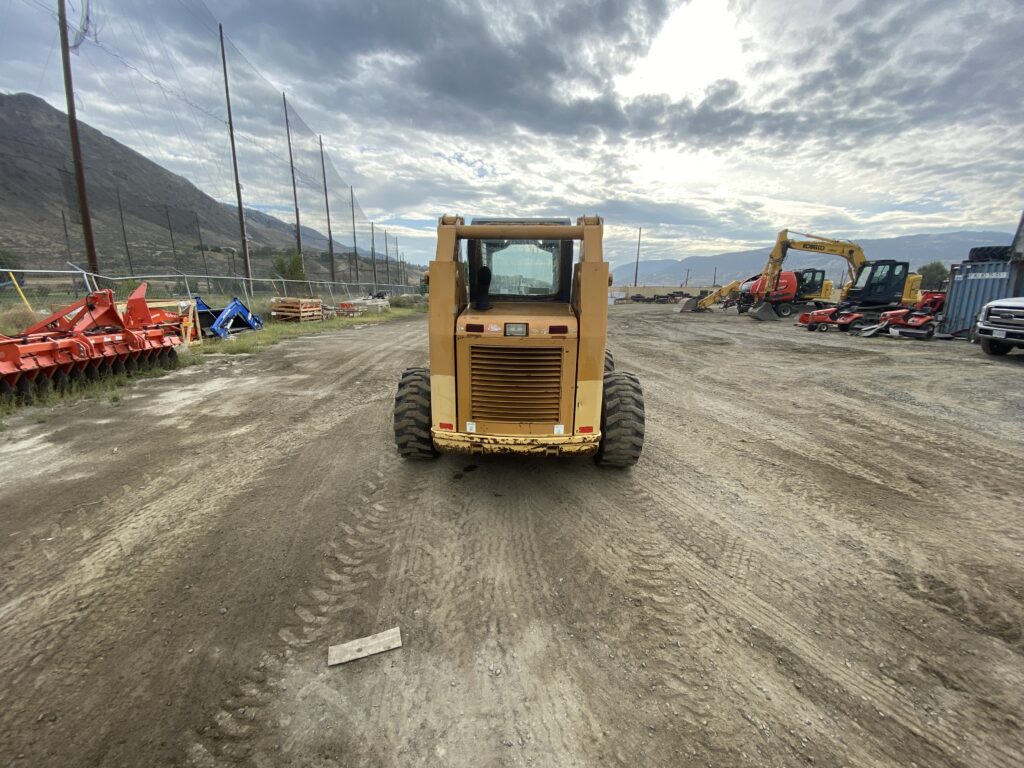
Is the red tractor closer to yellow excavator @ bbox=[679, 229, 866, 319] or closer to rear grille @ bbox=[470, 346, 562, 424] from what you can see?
yellow excavator @ bbox=[679, 229, 866, 319]

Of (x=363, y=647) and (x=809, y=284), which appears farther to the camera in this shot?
(x=809, y=284)

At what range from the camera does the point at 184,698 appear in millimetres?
2109

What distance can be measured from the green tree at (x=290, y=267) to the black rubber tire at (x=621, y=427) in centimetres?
3217

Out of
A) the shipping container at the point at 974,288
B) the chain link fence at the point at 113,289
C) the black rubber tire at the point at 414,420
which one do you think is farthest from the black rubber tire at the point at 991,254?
the chain link fence at the point at 113,289

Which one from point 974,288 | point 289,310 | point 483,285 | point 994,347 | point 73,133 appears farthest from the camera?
point 289,310

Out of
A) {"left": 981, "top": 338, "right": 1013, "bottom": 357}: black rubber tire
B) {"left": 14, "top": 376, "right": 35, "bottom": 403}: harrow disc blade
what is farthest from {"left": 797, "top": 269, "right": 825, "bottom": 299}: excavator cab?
{"left": 14, "top": 376, "right": 35, "bottom": 403}: harrow disc blade

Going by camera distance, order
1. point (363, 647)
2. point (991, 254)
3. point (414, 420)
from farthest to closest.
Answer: point (991, 254)
point (414, 420)
point (363, 647)

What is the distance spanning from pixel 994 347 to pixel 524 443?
1351 cm

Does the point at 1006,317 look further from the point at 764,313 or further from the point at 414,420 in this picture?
the point at 764,313

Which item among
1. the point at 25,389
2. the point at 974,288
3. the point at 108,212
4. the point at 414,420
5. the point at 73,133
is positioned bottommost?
the point at 25,389

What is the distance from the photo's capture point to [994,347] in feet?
36.1

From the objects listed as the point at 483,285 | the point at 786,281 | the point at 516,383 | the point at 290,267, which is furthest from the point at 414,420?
the point at 290,267

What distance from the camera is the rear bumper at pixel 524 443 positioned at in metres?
3.94

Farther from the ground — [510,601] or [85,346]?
[85,346]
